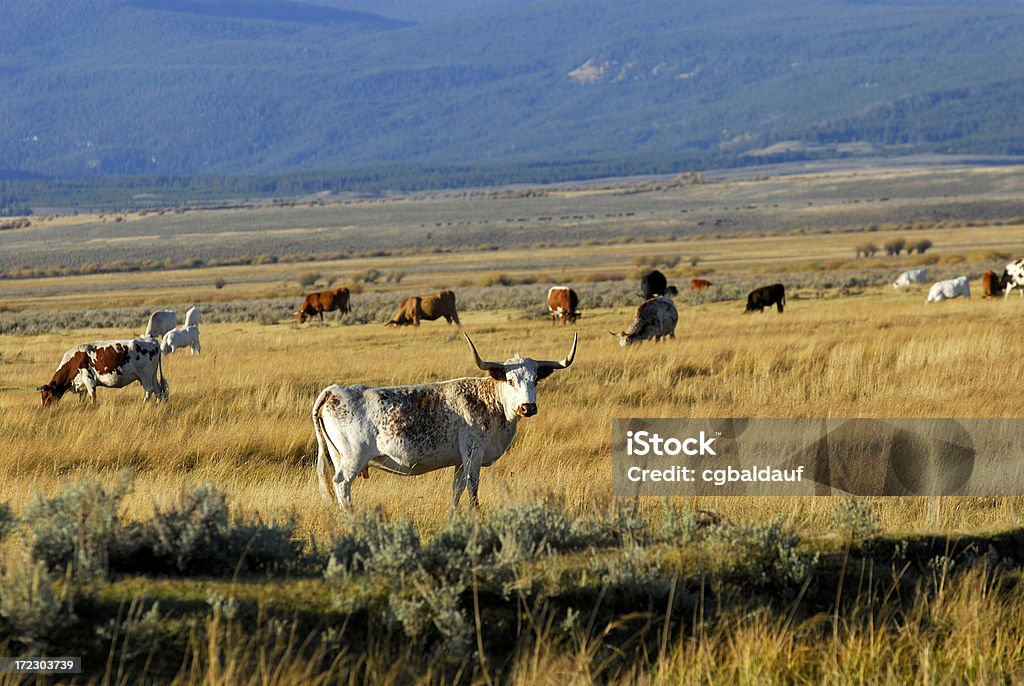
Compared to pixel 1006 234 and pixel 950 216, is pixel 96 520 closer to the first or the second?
pixel 1006 234

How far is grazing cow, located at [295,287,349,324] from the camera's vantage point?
3800 centimetres

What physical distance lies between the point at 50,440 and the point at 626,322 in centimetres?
1942

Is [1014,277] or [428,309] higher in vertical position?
[1014,277]

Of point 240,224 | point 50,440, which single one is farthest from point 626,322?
point 240,224

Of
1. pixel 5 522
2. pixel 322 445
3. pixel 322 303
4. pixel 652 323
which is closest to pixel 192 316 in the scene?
pixel 322 303

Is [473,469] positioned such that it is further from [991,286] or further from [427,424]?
[991,286]

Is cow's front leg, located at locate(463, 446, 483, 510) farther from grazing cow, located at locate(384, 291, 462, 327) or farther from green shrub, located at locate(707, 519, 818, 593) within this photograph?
grazing cow, located at locate(384, 291, 462, 327)

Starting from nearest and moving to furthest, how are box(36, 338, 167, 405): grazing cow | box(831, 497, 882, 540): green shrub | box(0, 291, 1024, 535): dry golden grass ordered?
box(831, 497, 882, 540): green shrub, box(0, 291, 1024, 535): dry golden grass, box(36, 338, 167, 405): grazing cow

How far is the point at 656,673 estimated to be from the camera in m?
6.37

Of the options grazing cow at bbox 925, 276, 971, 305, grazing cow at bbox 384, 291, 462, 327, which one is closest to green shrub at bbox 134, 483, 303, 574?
grazing cow at bbox 384, 291, 462, 327

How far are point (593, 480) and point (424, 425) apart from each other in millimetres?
2040

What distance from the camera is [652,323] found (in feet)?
79.3
